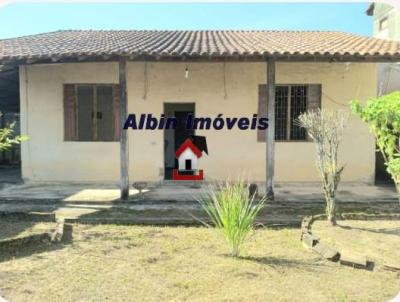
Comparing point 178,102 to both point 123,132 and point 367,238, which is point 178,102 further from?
point 367,238

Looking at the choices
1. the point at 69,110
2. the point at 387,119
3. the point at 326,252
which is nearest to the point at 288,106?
the point at 387,119

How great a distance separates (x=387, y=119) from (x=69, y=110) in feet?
25.8

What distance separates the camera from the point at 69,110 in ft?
35.0

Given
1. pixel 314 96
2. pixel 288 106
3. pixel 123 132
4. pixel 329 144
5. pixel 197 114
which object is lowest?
pixel 329 144

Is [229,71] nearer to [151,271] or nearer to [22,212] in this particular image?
[22,212]

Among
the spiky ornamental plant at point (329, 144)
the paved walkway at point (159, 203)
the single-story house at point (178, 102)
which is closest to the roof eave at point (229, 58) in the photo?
the spiky ornamental plant at point (329, 144)

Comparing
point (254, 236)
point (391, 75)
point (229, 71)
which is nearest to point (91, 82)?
point (229, 71)

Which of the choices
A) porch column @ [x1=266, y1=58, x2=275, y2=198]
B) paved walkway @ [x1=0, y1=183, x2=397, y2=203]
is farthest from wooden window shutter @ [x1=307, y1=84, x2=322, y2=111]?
porch column @ [x1=266, y1=58, x2=275, y2=198]

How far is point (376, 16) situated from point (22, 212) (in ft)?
57.7

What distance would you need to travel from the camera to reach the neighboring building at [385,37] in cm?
1116

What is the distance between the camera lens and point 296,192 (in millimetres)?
9539

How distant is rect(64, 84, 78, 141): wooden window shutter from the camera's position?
10672mm

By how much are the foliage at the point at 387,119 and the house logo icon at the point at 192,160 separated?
17.6 ft

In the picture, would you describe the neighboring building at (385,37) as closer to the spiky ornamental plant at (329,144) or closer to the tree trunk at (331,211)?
the spiky ornamental plant at (329,144)
